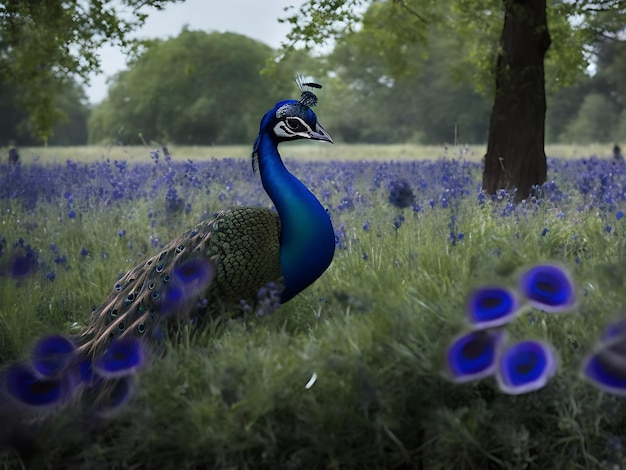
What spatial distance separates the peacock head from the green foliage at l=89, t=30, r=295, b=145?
43.3 metres

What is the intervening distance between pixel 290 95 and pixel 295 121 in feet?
162

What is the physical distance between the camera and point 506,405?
9.54 ft

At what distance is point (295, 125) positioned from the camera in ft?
12.7

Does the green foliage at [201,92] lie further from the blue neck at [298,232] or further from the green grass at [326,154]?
the blue neck at [298,232]

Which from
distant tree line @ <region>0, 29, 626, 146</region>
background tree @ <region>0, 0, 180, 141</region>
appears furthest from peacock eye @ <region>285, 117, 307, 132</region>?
distant tree line @ <region>0, 29, 626, 146</region>

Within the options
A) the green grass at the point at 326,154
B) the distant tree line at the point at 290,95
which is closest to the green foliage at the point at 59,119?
the distant tree line at the point at 290,95

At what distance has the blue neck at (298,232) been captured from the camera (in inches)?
149

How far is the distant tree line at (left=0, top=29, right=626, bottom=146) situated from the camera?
47438 mm

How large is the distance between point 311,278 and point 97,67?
29.3ft

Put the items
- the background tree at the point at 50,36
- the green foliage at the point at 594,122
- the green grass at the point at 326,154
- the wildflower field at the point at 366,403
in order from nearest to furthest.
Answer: the wildflower field at the point at 366,403 → the background tree at the point at 50,36 → the green grass at the point at 326,154 → the green foliage at the point at 594,122

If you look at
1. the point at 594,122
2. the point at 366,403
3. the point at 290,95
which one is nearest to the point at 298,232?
the point at 366,403

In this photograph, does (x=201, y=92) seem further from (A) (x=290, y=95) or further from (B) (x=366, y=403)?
(B) (x=366, y=403)

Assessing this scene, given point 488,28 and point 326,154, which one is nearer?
point 488,28

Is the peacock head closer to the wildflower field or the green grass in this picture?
the wildflower field
